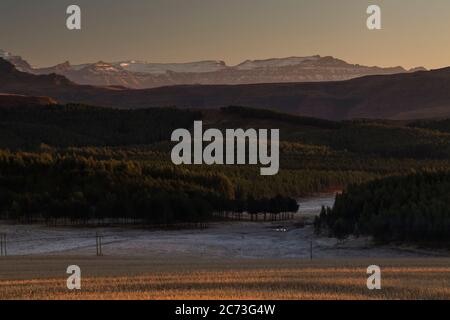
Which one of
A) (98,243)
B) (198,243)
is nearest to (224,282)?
(198,243)

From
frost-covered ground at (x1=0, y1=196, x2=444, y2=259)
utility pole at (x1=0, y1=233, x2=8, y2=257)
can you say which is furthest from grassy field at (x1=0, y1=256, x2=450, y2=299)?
utility pole at (x1=0, y1=233, x2=8, y2=257)

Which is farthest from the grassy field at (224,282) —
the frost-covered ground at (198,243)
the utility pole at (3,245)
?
the utility pole at (3,245)

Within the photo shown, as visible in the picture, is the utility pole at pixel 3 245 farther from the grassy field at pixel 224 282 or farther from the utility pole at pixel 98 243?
the grassy field at pixel 224 282

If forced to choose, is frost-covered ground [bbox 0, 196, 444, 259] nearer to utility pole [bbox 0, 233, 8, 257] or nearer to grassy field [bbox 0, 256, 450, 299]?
utility pole [bbox 0, 233, 8, 257]

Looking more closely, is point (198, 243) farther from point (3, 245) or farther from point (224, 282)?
point (224, 282)

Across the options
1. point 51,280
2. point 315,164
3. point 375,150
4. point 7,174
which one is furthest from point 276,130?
point 51,280

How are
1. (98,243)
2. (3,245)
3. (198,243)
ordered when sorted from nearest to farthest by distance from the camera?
1. (98,243)
2. (198,243)
3. (3,245)
